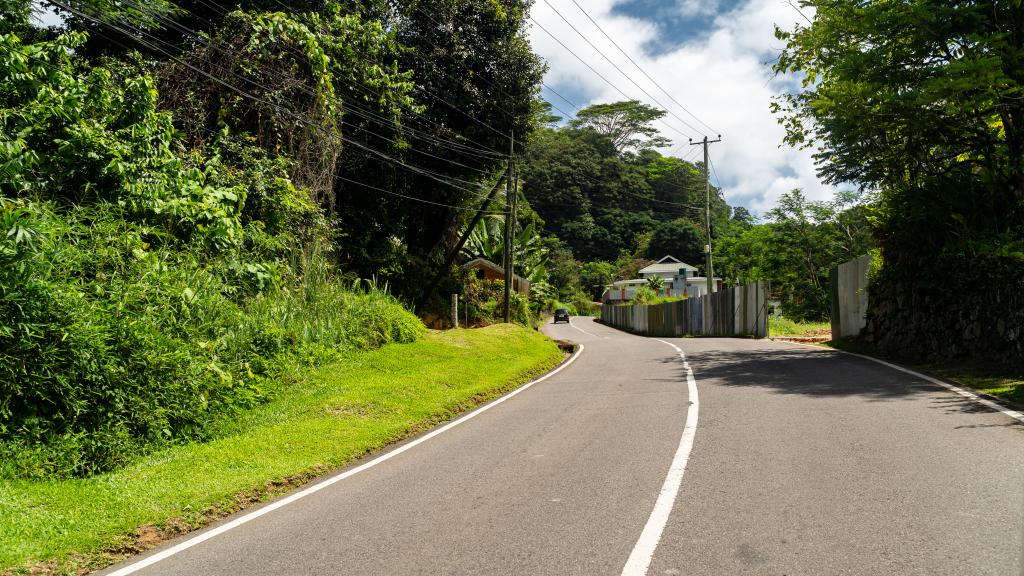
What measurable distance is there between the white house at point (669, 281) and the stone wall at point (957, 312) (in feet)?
219

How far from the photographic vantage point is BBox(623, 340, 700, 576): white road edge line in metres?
4.12

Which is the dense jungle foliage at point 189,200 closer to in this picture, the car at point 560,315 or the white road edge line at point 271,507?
the white road edge line at point 271,507

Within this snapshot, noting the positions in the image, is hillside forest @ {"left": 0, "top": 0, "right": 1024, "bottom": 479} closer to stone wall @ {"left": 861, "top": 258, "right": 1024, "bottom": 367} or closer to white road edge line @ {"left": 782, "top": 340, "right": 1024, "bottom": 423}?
stone wall @ {"left": 861, "top": 258, "right": 1024, "bottom": 367}

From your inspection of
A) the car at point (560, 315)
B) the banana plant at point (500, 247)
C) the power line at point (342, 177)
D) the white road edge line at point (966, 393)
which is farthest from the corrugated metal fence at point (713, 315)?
the car at point (560, 315)

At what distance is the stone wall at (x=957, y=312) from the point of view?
12.2 meters

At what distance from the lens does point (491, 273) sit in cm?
4559

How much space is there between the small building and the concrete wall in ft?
75.0

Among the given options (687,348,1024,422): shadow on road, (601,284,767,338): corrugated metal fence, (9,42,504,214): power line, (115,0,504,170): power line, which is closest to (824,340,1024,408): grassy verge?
(687,348,1024,422): shadow on road

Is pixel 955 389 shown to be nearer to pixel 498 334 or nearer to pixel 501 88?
pixel 498 334

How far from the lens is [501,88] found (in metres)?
27.5

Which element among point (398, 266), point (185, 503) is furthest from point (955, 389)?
point (398, 266)

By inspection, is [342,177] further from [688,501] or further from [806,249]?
[806,249]

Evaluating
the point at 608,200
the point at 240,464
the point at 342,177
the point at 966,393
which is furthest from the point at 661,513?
the point at 608,200

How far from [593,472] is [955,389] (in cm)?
707
